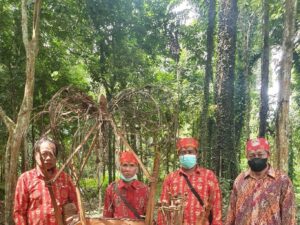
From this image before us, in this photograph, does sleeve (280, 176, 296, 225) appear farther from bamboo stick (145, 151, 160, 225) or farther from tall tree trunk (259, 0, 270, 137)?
tall tree trunk (259, 0, 270, 137)

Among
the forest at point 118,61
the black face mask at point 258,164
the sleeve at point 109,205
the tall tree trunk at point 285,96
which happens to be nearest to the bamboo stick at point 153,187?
the forest at point 118,61

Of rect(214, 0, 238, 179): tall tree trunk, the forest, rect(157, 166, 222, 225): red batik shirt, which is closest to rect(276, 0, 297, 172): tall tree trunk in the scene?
the forest

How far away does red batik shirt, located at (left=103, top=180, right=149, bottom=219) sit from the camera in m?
4.05

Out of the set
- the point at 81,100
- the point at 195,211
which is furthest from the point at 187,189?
the point at 81,100

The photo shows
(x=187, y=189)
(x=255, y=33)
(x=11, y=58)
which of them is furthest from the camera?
(x=255, y=33)

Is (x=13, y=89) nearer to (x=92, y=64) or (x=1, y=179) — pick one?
(x=92, y=64)

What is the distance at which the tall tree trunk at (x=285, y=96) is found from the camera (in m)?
6.52

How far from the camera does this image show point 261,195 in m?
3.86

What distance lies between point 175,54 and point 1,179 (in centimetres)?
858

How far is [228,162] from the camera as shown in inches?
341

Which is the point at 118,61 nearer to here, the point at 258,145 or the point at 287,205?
the point at 258,145

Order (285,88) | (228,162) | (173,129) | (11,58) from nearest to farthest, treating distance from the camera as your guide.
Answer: (173,129)
(285,88)
(228,162)
(11,58)

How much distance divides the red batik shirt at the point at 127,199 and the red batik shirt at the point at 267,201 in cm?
99

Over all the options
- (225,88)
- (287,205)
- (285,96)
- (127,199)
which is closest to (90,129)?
(127,199)
